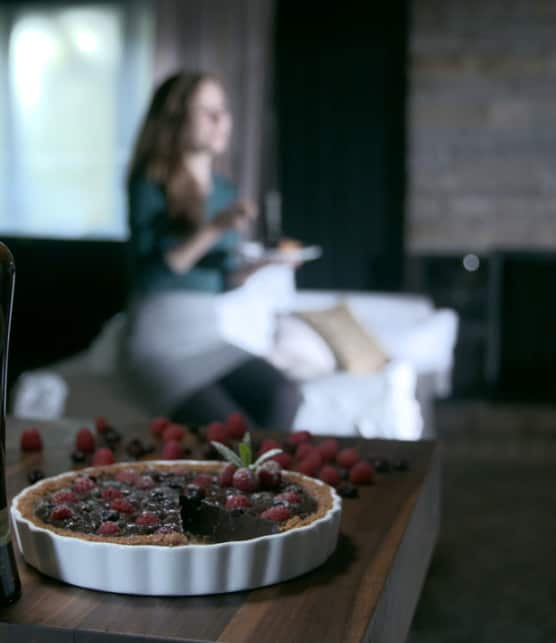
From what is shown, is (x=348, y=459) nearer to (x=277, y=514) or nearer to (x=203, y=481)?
A: (x=203, y=481)

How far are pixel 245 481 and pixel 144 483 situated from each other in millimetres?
124

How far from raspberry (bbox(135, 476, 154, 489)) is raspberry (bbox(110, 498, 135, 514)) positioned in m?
0.10

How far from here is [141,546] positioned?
97cm

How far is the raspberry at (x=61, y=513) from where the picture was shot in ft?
3.51

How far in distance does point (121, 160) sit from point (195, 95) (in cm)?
41

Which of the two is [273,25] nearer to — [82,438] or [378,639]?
[82,438]

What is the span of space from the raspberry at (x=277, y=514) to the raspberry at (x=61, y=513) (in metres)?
0.20

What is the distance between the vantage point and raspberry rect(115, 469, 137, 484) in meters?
1.24

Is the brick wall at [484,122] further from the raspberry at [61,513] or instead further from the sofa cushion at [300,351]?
the raspberry at [61,513]

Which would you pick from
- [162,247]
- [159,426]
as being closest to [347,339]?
[162,247]

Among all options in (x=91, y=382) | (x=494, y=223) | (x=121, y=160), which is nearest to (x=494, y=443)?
(x=494, y=223)

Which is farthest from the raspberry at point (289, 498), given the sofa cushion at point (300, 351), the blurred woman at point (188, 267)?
the sofa cushion at point (300, 351)

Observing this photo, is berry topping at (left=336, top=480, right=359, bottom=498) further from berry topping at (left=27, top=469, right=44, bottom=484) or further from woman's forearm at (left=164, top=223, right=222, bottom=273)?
woman's forearm at (left=164, top=223, right=222, bottom=273)

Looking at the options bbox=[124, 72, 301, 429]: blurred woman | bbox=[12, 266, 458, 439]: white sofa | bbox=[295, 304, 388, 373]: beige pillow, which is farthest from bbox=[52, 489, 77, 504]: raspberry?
bbox=[295, 304, 388, 373]: beige pillow
